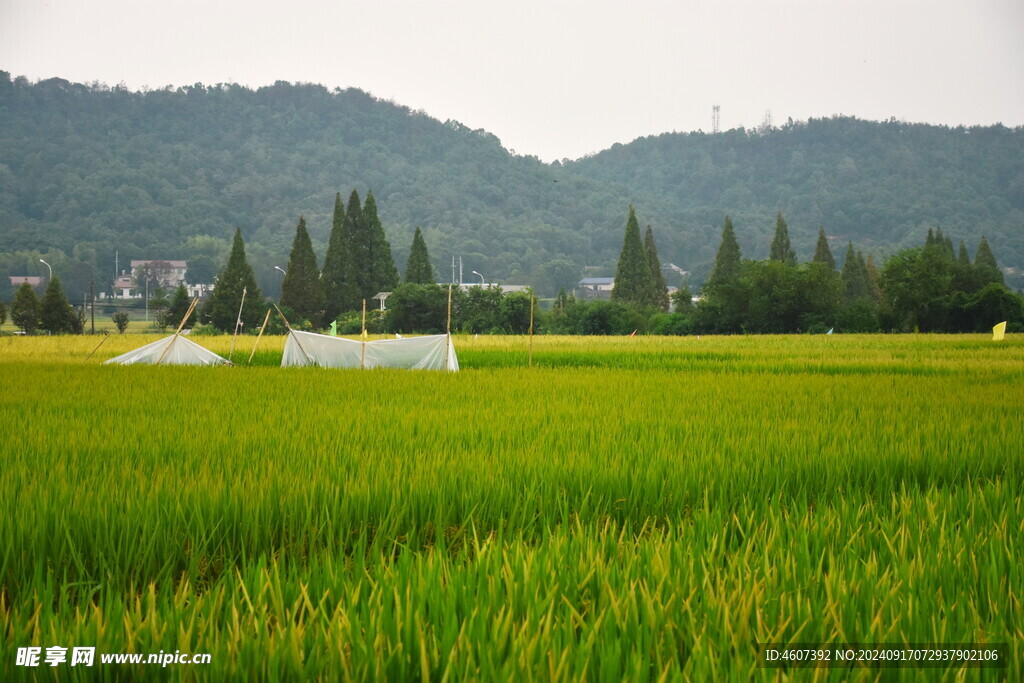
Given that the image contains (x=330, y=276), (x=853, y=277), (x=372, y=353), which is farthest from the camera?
(x=853, y=277)

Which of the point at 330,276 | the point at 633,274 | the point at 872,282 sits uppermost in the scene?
the point at 633,274

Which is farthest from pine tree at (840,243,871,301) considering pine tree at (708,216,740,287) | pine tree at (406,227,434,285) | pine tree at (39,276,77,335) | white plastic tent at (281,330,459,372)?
white plastic tent at (281,330,459,372)

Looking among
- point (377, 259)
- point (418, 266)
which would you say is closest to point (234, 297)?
point (377, 259)

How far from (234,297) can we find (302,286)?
424 centimetres

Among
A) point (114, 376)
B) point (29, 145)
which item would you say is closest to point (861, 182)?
point (29, 145)

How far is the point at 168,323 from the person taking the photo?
5309 centimetres

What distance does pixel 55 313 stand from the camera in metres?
45.5

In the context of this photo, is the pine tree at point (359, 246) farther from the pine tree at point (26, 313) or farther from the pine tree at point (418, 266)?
the pine tree at point (26, 313)

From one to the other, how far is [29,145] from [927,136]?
527ft

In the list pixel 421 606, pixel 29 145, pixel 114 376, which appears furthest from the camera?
pixel 29 145

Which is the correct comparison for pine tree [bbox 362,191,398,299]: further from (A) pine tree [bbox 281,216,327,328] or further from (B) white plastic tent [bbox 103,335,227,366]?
(B) white plastic tent [bbox 103,335,227,366]

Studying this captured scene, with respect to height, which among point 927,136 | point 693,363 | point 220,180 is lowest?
point 693,363

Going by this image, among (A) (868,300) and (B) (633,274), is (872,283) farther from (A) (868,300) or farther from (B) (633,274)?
(A) (868,300)

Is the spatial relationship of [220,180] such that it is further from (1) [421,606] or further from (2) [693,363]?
(1) [421,606]
